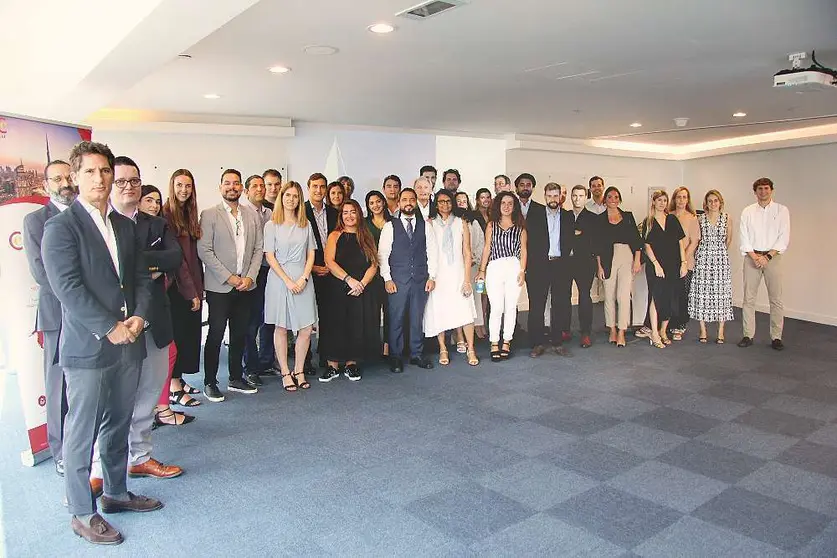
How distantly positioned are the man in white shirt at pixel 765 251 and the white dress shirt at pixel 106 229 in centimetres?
638

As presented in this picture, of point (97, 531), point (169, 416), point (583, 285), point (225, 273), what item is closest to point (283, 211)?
point (225, 273)

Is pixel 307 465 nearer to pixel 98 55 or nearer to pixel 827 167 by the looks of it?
pixel 98 55

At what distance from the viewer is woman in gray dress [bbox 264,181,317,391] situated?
5.07 metres

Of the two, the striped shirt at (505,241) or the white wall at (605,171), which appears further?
the white wall at (605,171)

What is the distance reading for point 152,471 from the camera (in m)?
3.55

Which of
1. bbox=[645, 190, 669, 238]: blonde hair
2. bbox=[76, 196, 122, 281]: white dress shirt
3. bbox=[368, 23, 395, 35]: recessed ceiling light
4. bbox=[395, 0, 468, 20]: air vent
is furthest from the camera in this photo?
bbox=[645, 190, 669, 238]: blonde hair

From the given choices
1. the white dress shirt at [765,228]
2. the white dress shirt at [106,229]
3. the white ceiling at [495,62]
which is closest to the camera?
the white dress shirt at [106,229]

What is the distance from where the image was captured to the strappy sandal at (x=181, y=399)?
4855 mm

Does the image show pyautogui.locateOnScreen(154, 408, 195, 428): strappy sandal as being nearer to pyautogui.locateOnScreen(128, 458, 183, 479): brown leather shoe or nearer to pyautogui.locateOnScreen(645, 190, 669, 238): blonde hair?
pyautogui.locateOnScreen(128, 458, 183, 479): brown leather shoe

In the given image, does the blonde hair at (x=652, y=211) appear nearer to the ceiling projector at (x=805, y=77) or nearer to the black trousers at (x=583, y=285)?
the black trousers at (x=583, y=285)

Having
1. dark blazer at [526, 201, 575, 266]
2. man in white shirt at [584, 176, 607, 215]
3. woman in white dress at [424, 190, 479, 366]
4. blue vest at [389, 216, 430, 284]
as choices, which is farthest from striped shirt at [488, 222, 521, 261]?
man in white shirt at [584, 176, 607, 215]

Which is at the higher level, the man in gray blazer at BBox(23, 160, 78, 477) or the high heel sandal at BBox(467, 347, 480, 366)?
the man in gray blazer at BBox(23, 160, 78, 477)

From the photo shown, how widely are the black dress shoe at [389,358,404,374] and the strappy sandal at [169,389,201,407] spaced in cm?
175

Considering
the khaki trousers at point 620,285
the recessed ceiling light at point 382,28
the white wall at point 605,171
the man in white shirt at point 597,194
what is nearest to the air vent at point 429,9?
the recessed ceiling light at point 382,28
